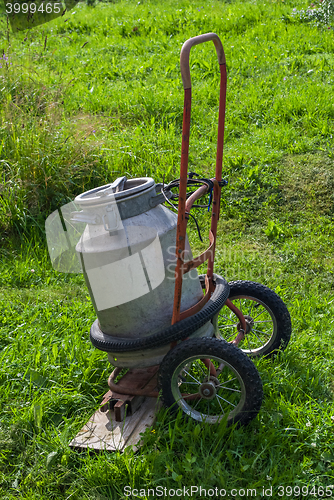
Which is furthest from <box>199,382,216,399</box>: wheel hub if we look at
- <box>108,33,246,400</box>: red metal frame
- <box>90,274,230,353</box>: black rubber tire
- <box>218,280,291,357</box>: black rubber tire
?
<box>218,280,291,357</box>: black rubber tire

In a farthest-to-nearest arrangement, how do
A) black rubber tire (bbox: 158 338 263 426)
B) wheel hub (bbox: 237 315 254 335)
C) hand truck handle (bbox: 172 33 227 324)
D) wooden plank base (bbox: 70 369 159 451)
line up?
wheel hub (bbox: 237 315 254 335) → wooden plank base (bbox: 70 369 159 451) → black rubber tire (bbox: 158 338 263 426) → hand truck handle (bbox: 172 33 227 324)

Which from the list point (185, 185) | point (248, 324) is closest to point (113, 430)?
point (248, 324)

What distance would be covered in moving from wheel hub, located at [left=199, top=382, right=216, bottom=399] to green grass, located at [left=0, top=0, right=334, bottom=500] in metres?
0.16

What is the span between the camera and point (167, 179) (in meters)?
4.95

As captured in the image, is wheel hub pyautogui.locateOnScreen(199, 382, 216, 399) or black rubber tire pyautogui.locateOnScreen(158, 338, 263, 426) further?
wheel hub pyautogui.locateOnScreen(199, 382, 216, 399)

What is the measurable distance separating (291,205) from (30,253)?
2597mm

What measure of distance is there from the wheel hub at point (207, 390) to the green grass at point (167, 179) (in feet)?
0.51

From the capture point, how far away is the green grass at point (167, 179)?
2.23m

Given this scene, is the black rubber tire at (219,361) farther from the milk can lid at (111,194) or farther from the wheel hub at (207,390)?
the milk can lid at (111,194)

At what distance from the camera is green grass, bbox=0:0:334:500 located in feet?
7.32

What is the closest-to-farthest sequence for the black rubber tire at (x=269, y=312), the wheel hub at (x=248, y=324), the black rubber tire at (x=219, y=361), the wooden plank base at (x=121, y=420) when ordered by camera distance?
the black rubber tire at (x=219, y=361) < the wooden plank base at (x=121, y=420) < the black rubber tire at (x=269, y=312) < the wheel hub at (x=248, y=324)

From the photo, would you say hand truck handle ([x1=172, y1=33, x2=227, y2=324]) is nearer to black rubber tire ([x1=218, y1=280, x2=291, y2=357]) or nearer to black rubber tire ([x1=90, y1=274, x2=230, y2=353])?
black rubber tire ([x1=90, y1=274, x2=230, y2=353])

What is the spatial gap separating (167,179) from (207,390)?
3010mm

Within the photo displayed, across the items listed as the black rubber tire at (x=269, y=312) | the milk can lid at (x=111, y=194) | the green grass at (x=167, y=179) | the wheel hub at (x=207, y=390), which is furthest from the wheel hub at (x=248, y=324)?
the milk can lid at (x=111, y=194)
